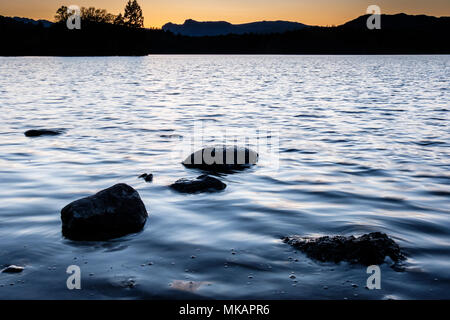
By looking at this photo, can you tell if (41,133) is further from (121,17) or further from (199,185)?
(121,17)

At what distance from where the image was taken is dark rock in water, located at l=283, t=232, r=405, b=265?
18.6 ft

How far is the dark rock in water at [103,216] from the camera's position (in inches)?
260

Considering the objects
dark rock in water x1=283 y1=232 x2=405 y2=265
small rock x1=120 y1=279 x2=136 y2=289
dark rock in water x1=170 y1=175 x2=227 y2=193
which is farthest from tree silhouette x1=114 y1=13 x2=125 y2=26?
small rock x1=120 y1=279 x2=136 y2=289

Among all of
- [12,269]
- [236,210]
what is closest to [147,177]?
[236,210]

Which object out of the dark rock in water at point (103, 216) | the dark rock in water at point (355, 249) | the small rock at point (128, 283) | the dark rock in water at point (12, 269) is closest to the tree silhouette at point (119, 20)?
the dark rock in water at point (103, 216)

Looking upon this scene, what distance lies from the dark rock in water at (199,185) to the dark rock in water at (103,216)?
1988 millimetres

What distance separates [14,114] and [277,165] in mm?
14508

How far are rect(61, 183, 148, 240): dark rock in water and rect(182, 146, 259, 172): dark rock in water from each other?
3.97 metres

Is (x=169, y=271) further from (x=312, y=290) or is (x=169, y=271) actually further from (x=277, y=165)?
(x=277, y=165)

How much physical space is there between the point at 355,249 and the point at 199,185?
3967 millimetres

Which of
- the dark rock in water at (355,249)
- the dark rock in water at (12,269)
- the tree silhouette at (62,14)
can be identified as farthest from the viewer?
the tree silhouette at (62,14)

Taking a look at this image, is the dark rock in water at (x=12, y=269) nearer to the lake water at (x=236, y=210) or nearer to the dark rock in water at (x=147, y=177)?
the lake water at (x=236, y=210)

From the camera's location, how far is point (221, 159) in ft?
36.0
